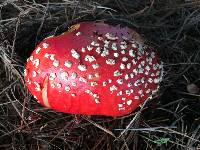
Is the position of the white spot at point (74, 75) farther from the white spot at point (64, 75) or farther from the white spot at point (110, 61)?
the white spot at point (110, 61)

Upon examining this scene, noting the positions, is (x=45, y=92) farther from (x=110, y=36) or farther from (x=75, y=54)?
(x=110, y=36)

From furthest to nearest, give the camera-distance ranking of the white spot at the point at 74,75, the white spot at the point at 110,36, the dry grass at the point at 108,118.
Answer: the dry grass at the point at 108,118 → the white spot at the point at 110,36 → the white spot at the point at 74,75

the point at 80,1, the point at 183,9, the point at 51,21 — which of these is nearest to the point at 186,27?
the point at 183,9

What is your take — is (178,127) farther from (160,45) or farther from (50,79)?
(50,79)

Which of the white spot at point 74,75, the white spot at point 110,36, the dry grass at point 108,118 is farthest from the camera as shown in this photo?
the dry grass at point 108,118

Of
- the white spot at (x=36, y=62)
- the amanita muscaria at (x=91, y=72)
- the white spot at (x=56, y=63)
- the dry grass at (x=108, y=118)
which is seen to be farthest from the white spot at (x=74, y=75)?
the dry grass at (x=108, y=118)

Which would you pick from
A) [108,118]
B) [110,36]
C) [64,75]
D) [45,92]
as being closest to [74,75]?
[64,75]
